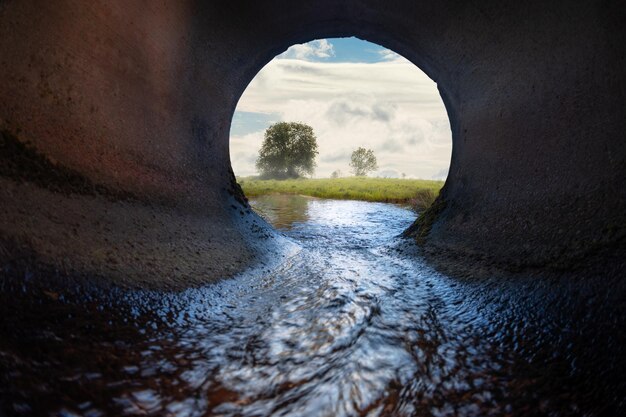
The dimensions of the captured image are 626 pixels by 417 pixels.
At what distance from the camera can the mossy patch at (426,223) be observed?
554 centimetres

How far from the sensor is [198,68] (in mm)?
4488

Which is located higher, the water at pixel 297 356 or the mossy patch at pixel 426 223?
the mossy patch at pixel 426 223

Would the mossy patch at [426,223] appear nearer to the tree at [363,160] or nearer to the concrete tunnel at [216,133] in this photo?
the concrete tunnel at [216,133]

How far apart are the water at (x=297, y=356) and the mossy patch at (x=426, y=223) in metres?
2.29

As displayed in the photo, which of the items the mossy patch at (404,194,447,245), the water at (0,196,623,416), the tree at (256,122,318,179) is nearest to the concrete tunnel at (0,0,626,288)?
the mossy patch at (404,194,447,245)

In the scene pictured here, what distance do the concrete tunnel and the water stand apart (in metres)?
0.43

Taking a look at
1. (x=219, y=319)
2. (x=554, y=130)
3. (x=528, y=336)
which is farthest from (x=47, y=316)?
(x=554, y=130)

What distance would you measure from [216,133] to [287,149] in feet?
152

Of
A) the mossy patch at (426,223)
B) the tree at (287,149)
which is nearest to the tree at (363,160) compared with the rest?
the tree at (287,149)

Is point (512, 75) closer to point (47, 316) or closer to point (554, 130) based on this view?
point (554, 130)

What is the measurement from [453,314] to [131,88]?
3936 millimetres

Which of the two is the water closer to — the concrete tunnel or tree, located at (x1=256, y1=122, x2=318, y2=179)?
the concrete tunnel

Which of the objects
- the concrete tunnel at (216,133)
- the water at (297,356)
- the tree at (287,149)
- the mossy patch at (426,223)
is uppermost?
the tree at (287,149)

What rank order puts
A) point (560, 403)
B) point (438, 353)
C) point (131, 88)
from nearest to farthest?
point (560, 403), point (438, 353), point (131, 88)
